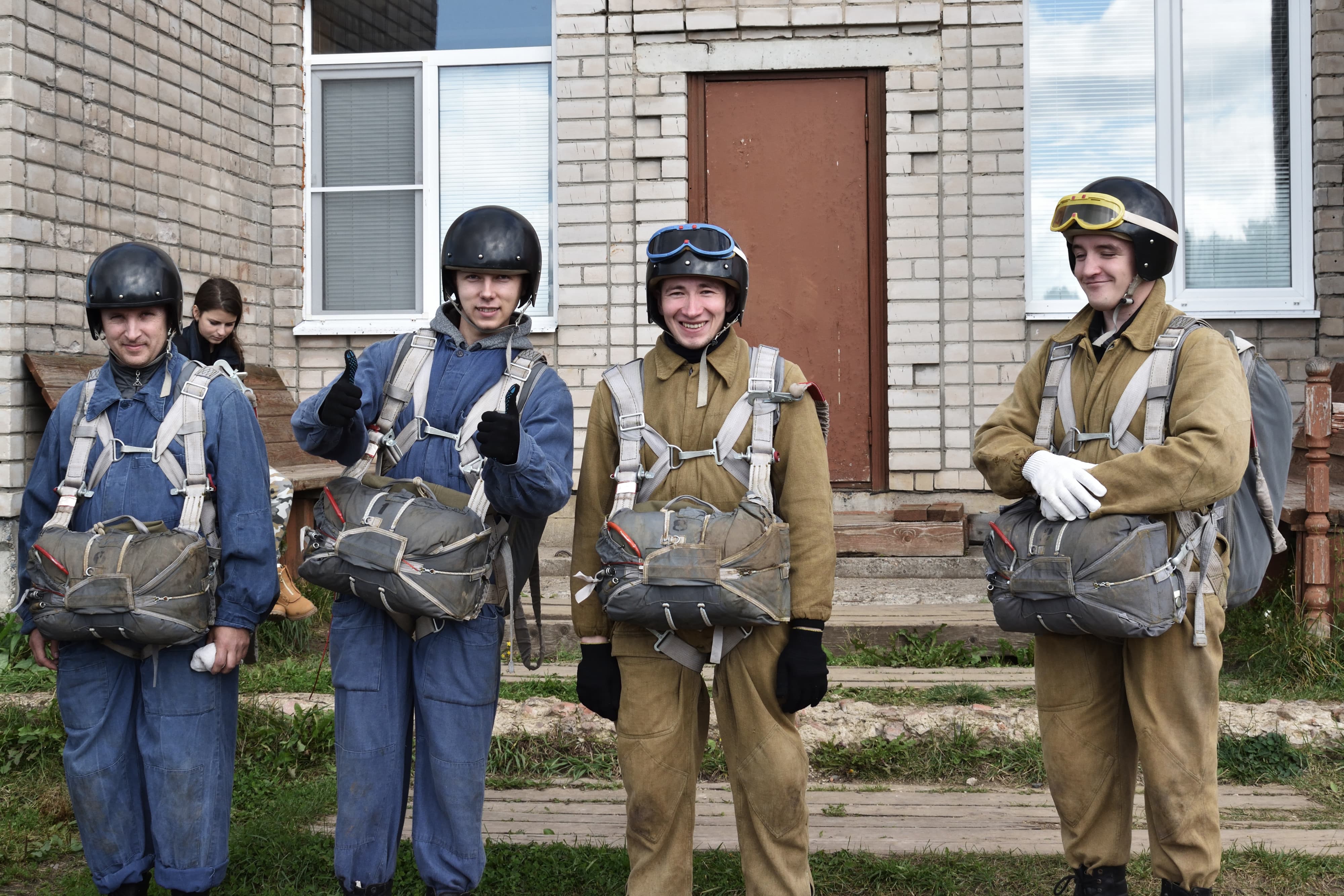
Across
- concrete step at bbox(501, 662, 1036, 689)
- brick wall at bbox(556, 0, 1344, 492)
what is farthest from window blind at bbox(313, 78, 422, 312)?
concrete step at bbox(501, 662, 1036, 689)

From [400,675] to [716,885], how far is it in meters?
A: 1.32

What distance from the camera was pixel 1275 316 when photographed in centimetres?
774

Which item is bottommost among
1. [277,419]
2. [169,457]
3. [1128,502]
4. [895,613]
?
[895,613]

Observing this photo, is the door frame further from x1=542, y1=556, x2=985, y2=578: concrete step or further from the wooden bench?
the wooden bench

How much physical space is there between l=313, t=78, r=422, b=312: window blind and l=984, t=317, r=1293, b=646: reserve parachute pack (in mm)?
6270

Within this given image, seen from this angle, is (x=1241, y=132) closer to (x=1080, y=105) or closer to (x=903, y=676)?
(x=1080, y=105)

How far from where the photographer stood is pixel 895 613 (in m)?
6.49

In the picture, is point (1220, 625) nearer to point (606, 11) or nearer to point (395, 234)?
point (606, 11)

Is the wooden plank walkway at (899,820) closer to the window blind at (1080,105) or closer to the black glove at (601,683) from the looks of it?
the black glove at (601,683)

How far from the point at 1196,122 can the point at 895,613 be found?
13.6 feet

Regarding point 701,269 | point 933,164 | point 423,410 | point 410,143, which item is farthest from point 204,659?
point 410,143

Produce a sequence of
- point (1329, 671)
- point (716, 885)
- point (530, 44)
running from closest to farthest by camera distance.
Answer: point (716, 885)
point (1329, 671)
point (530, 44)

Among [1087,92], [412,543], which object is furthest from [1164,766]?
[1087,92]

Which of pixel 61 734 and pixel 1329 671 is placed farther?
pixel 1329 671
